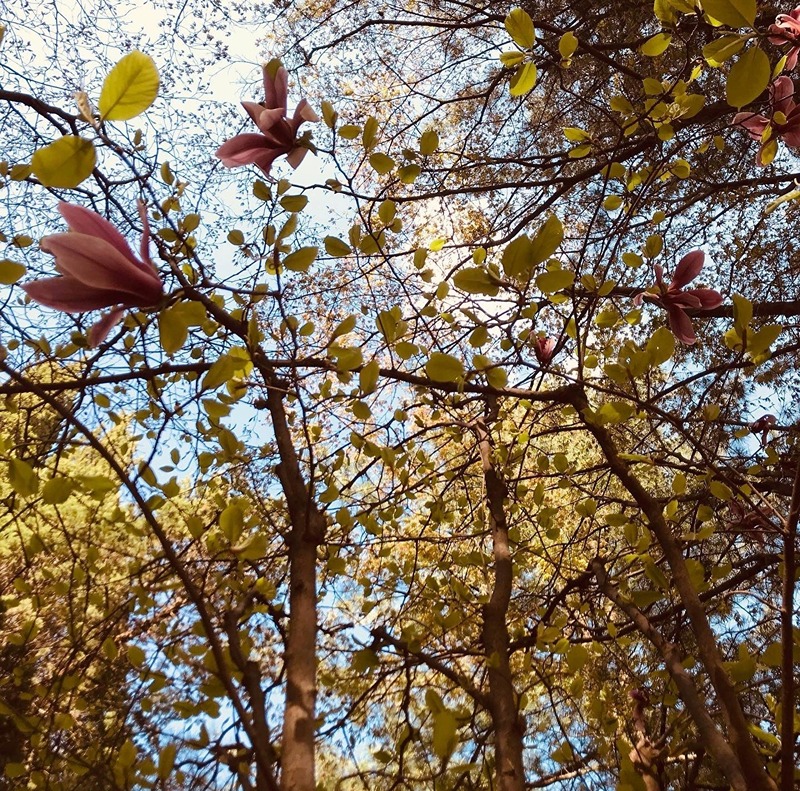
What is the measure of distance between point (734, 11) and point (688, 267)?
24.1 inches

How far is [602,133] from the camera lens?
2.59 m

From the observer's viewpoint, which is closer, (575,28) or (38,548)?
(38,548)

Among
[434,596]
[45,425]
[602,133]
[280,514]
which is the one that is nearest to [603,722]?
[434,596]

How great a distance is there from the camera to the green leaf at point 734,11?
54 cm

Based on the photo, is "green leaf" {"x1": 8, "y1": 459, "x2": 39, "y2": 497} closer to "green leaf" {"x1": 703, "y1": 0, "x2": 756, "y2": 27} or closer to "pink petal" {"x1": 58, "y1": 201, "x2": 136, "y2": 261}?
"pink petal" {"x1": 58, "y1": 201, "x2": 136, "y2": 261}

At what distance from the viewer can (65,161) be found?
51 cm

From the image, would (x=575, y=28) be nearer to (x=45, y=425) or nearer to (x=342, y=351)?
(x=342, y=351)

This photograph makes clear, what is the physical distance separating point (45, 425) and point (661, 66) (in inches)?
109

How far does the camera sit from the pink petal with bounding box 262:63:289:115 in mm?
912

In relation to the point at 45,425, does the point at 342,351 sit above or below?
below

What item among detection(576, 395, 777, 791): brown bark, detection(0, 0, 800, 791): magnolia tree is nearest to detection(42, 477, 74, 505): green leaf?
detection(0, 0, 800, 791): magnolia tree

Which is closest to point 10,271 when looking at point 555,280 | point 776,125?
point 555,280

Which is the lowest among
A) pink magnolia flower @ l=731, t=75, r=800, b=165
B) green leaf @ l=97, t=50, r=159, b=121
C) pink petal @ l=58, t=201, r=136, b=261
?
pink petal @ l=58, t=201, r=136, b=261

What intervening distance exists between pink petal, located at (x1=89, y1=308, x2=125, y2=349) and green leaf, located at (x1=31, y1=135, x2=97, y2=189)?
0.16m
